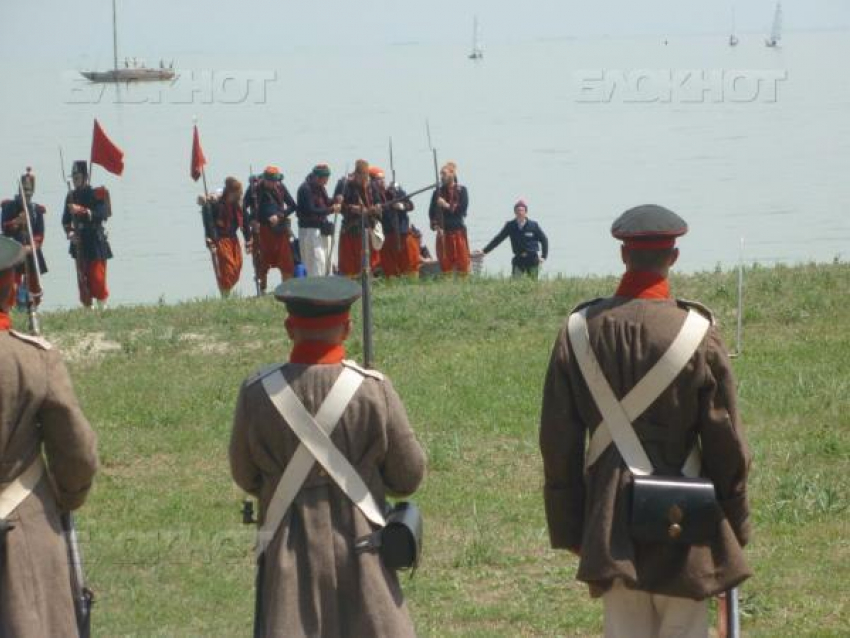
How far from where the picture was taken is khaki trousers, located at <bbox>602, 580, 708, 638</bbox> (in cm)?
609

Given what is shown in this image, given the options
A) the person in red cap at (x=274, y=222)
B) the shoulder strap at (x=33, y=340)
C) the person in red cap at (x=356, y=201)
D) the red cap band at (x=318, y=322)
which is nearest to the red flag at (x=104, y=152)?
the person in red cap at (x=274, y=222)

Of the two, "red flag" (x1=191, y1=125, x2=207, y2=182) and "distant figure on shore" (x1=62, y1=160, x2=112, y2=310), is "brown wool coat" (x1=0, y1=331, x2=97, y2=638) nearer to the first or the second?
"distant figure on shore" (x1=62, y1=160, x2=112, y2=310)

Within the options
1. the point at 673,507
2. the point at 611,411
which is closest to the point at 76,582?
the point at 611,411

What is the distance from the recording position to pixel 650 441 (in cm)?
601

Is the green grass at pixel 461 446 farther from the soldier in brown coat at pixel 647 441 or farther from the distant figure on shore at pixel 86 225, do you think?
the distant figure on shore at pixel 86 225

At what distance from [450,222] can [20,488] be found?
18.1 m

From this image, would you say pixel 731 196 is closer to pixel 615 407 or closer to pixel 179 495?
pixel 179 495

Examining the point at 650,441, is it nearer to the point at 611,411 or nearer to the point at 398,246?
the point at 611,411

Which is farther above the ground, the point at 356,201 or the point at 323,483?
the point at 323,483

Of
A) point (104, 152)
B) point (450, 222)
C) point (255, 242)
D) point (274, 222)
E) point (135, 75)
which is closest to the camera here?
point (104, 152)

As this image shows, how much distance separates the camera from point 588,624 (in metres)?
8.23

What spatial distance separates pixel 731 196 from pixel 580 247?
31.7ft

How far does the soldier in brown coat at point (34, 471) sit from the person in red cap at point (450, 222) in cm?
1766

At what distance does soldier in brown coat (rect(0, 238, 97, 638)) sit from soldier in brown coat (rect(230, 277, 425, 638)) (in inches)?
21.3
